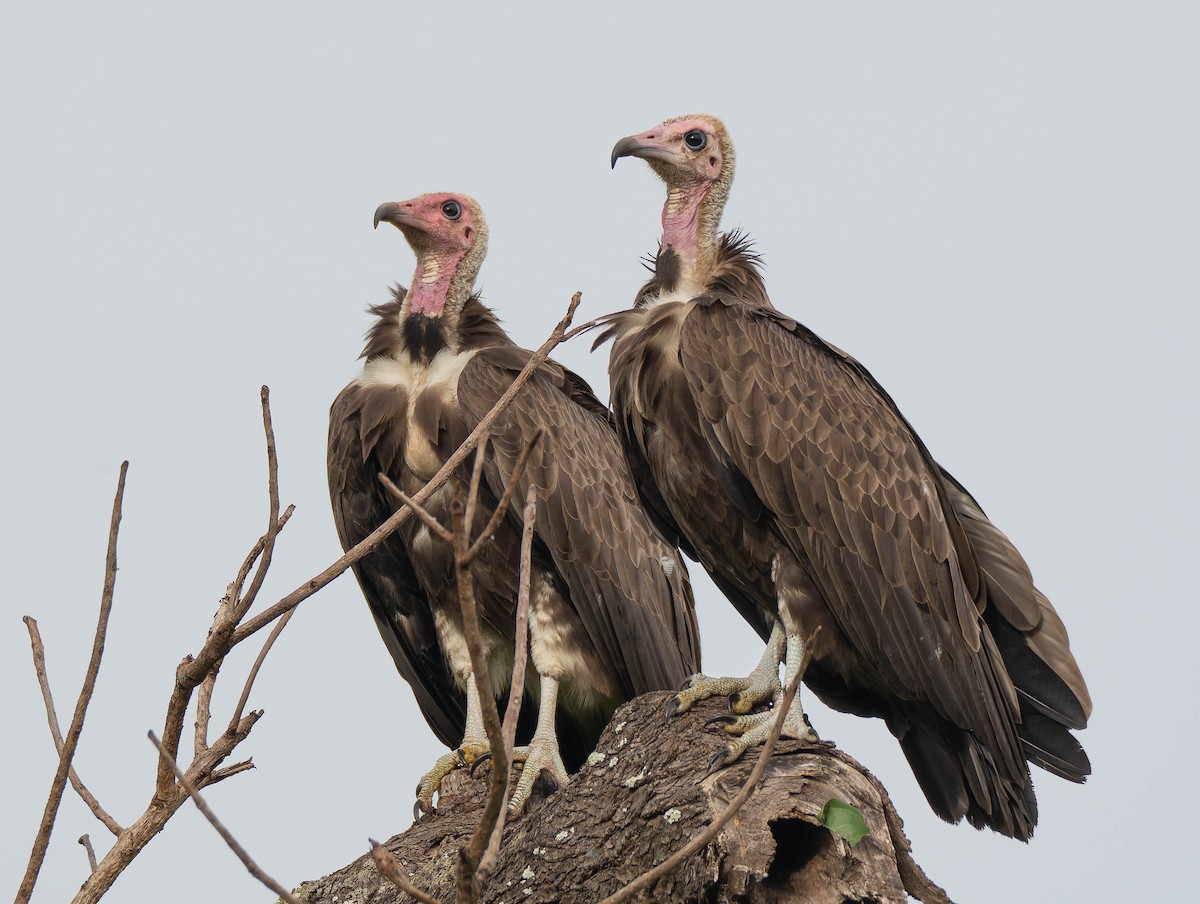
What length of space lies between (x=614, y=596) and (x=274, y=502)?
3.08 m

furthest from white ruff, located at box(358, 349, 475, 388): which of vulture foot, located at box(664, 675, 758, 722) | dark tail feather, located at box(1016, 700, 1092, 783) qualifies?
dark tail feather, located at box(1016, 700, 1092, 783)

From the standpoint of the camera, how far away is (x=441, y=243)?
742 centimetres

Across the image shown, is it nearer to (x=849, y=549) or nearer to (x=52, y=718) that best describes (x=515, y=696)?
(x=52, y=718)

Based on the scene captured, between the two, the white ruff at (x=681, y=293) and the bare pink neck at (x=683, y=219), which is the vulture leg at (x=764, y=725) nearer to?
the white ruff at (x=681, y=293)

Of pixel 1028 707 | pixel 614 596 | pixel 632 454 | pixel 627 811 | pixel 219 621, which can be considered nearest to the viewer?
pixel 219 621

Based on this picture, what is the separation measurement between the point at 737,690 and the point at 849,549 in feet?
Answer: 2.03

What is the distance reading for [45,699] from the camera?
3.64 m

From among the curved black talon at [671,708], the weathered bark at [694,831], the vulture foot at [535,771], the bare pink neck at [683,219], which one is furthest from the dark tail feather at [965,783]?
the bare pink neck at [683,219]

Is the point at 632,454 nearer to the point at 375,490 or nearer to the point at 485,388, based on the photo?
the point at 485,388

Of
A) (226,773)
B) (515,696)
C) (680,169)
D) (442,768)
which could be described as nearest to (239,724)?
(226,773)

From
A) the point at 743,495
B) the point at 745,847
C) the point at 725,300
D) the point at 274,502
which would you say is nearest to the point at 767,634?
the point at 743,495

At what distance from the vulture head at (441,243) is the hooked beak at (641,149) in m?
Result: 1.30

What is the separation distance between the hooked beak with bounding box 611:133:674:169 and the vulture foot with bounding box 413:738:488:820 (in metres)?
2.48

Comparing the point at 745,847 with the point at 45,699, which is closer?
the point at 45,699
